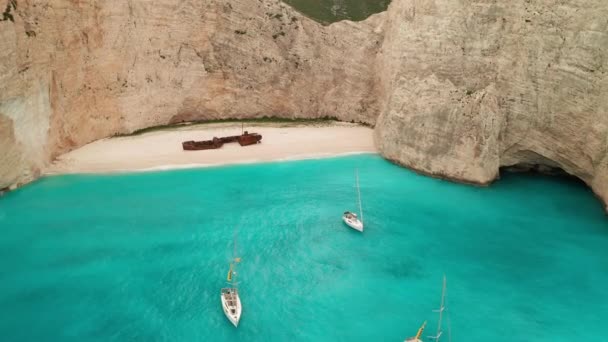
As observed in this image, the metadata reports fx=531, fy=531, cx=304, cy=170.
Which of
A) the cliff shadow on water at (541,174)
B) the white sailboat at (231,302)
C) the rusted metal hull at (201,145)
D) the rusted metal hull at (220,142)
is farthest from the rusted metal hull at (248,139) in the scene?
the white sailboat at (231,302)

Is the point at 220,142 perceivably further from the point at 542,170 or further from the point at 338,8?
the point at 338,8

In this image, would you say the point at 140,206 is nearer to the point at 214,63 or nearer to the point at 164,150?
the point at 164,150

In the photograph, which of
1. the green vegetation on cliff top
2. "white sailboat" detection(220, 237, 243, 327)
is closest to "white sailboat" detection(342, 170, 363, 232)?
"white sailboat" detection(220, 237, 243, 327)

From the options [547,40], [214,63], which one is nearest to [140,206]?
[214,63]

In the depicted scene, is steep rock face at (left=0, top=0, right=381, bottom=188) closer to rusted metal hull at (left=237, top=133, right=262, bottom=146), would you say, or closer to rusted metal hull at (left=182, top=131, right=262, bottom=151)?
rusted metal hull at (left=182, top=131, right=262, bottom=151)

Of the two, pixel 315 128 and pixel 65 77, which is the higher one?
pixel 65 77
